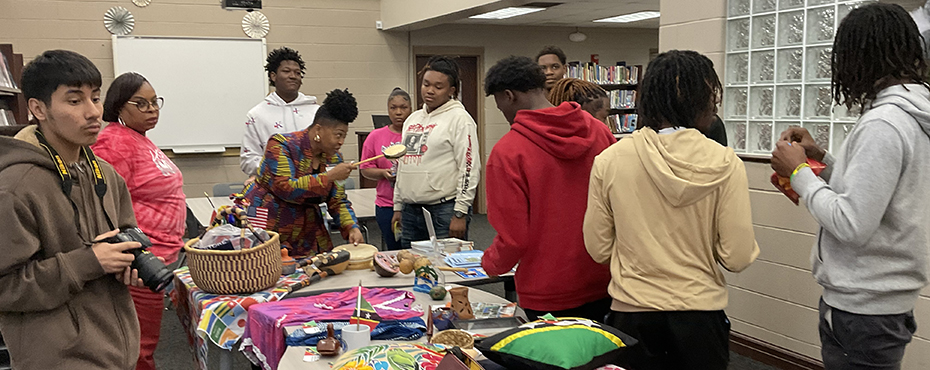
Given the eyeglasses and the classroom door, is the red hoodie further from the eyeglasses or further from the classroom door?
the classroom door

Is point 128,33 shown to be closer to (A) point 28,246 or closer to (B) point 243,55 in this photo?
(B) point 243,55

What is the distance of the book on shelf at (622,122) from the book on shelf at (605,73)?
16.3 inches

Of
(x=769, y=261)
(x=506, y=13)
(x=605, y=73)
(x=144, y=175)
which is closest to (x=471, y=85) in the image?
(x=506, y=13)

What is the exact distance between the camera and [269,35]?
7070 mm

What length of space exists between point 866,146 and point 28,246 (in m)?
1.82

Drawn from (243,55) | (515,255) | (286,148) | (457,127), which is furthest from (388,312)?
(243,55)

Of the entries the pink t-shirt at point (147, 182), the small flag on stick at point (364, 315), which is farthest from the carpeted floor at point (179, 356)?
the small flag on stick at point (364, 315)

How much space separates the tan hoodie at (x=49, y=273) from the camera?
1.41m

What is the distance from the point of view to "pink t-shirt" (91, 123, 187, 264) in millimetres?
2334

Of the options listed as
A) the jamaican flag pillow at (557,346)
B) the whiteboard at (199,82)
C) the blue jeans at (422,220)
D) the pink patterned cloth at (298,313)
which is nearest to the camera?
the jamaican flag pillow at (557,346)

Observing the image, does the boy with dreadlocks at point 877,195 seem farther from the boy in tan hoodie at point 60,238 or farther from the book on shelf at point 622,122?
the book on shelf at point 622,122

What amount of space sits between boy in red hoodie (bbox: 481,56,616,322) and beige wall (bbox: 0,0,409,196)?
18.6ft

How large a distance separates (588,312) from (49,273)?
1393mm

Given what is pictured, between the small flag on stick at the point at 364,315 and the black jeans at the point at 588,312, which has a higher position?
the small flag on stick at the point at 364,315
